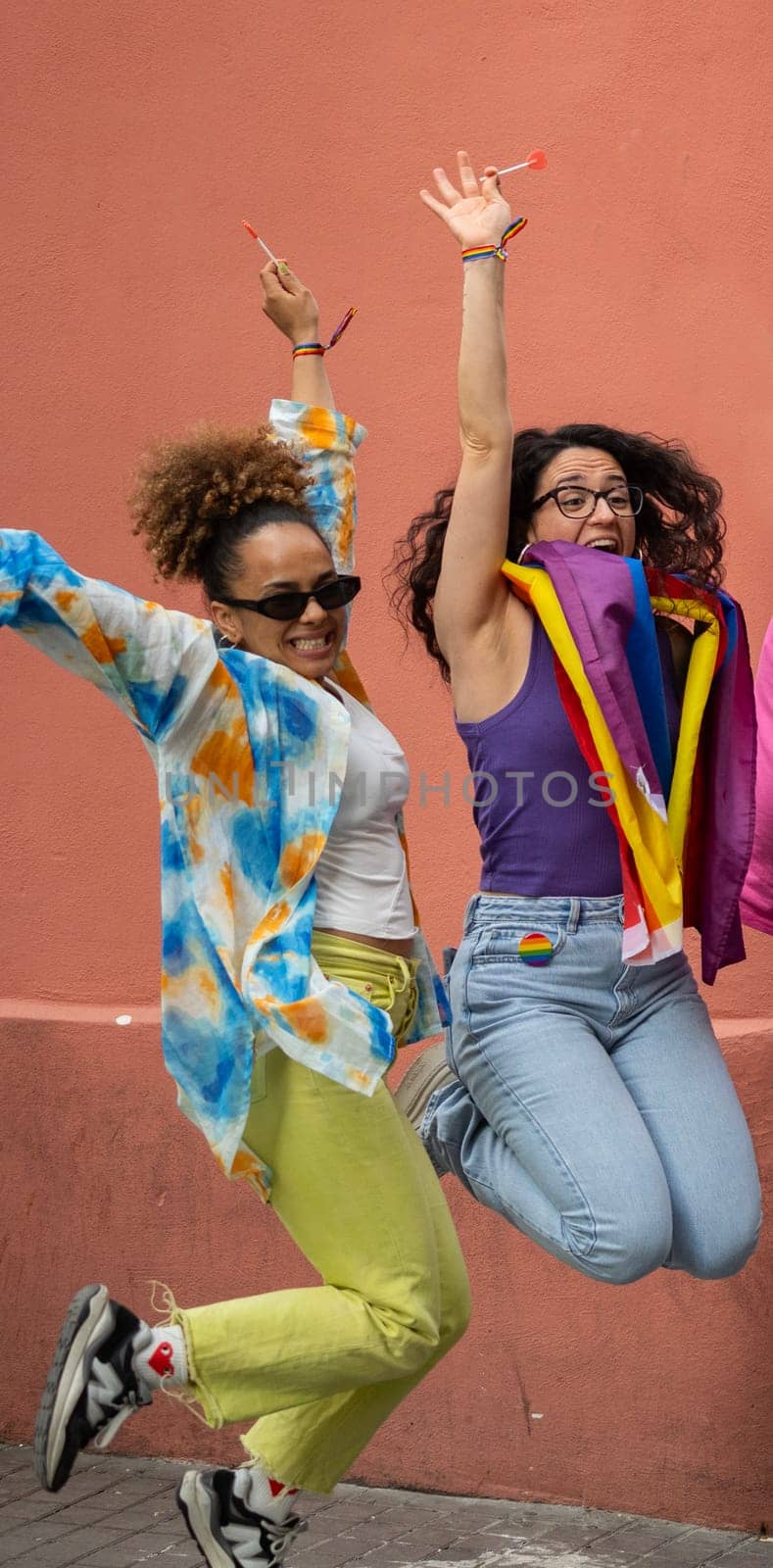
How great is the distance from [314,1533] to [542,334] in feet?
9.74

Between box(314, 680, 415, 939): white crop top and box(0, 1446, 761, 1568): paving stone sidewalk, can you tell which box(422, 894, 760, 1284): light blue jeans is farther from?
box(0, 1446, 761, 1568): paving stone sidewalk

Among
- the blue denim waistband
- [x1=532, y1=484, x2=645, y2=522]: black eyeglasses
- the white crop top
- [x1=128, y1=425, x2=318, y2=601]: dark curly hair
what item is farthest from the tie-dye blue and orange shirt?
[x1=532, y1=484, x2=645, y2=522]: black eyeglasses

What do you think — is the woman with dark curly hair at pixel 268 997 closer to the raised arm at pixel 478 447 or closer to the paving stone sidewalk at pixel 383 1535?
the raised arm at pixel 478 447

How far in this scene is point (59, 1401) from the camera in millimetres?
3277

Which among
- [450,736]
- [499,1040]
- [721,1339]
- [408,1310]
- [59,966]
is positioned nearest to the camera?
[408,1310]

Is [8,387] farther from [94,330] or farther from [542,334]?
[542,334]

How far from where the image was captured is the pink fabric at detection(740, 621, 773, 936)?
392cm

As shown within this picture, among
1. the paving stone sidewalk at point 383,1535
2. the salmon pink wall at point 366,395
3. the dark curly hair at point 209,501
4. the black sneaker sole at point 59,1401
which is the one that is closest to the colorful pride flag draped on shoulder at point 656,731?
the dark curly hair at point 209,501

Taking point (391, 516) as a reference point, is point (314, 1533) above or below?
below

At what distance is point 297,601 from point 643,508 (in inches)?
37.5

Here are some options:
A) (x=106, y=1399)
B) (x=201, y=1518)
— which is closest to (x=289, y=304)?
(x=106, y=1399)

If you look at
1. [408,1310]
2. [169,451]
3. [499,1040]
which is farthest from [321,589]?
[408,1310]

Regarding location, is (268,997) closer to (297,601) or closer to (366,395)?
(297,601)

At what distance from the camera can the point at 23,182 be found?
18.4ft
